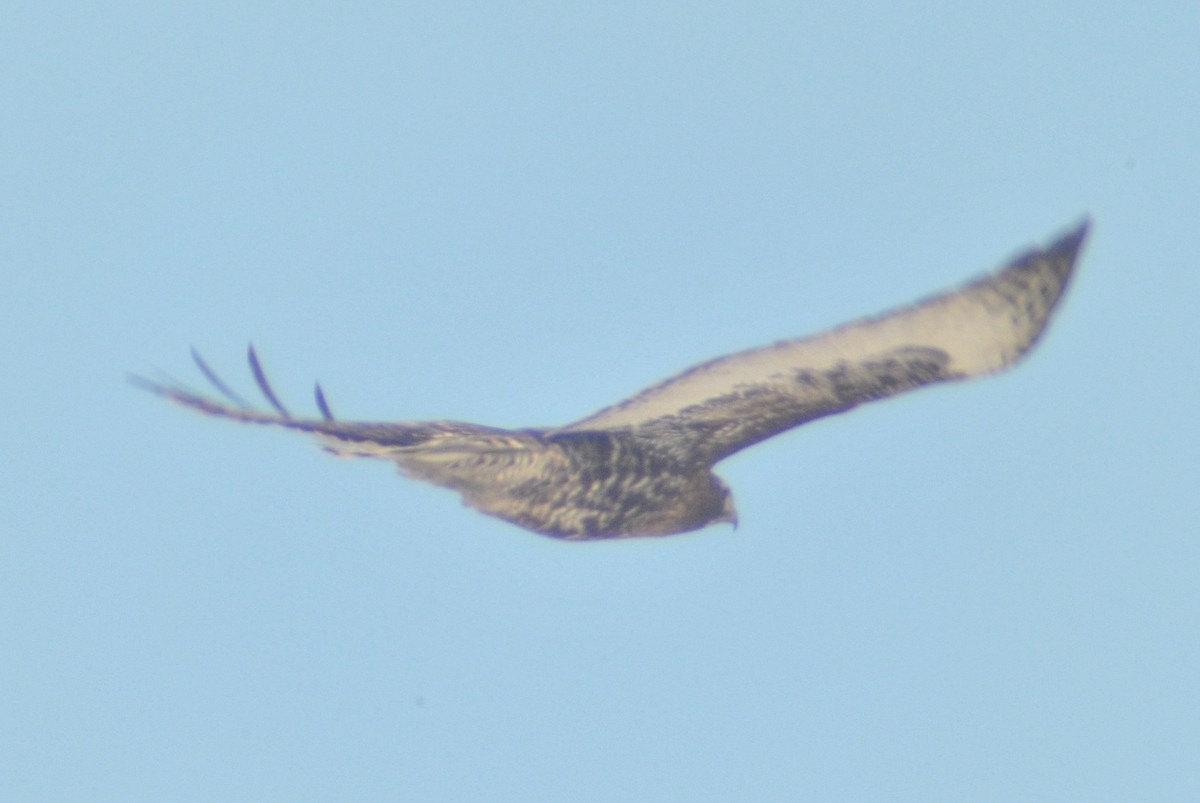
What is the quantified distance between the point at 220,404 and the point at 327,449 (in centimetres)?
56

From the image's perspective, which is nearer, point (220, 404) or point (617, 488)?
point (220, 404)

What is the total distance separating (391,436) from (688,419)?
2022mm

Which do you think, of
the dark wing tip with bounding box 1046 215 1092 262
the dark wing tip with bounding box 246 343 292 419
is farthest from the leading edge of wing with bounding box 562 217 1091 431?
the dark wing tip with bounding box 246 343 292 419

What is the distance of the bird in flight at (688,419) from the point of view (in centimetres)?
676

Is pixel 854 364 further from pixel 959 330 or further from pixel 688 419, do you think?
pixel 688 419

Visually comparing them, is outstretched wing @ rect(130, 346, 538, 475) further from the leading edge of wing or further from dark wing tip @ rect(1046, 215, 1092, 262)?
dark wing tip @ rect(1046, 215, 1092, 262)

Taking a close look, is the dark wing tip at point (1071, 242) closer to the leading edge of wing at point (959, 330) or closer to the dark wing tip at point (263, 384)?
the leading edge of wing at point (959, 330)

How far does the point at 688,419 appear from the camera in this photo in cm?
→ 815

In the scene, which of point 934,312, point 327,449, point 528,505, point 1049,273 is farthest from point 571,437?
point 1049,273

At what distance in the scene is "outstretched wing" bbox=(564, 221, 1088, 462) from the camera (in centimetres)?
679

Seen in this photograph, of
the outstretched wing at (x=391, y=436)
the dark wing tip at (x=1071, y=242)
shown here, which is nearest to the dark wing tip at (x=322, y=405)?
the outstretched wing at (x=391, y=436)

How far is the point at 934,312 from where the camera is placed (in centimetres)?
685

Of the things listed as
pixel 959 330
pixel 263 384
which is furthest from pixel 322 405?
pixel 959 330

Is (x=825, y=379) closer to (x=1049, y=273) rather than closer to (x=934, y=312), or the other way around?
(x=934, y=312)
